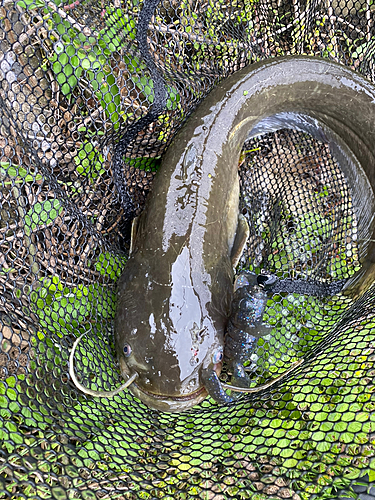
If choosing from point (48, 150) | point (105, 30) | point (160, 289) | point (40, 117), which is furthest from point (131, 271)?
point (105, 30)

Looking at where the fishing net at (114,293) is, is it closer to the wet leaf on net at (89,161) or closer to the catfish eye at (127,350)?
the wet leaf on net at (89,161)

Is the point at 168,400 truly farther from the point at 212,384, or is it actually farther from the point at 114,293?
the point at 114,293

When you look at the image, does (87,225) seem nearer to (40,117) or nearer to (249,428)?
(40,117)

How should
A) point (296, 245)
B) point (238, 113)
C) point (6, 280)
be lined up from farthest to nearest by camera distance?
point (296, 245)
point (238, 113)
point (6, 280)

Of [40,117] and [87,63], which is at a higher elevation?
[87,63]

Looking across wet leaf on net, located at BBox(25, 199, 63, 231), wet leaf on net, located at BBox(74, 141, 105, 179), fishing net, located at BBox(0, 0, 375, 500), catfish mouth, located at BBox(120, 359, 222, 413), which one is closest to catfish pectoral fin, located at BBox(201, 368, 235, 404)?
catfish mouth, located at BBox(120, 359, 222, 413)

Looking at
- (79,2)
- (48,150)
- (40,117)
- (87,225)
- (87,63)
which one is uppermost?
(79,2)

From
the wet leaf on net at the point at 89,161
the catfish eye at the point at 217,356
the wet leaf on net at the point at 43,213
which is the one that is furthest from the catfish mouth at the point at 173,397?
the wet leaf on net at the point at 89,161

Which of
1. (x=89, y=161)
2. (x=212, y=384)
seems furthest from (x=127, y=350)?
(x=89, y=161)
